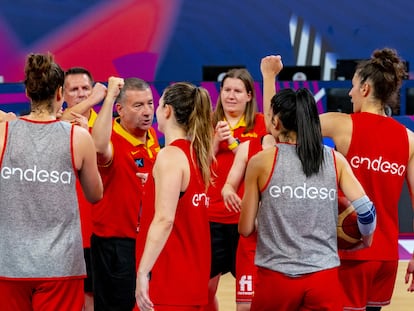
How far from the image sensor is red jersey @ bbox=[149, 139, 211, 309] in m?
3.93

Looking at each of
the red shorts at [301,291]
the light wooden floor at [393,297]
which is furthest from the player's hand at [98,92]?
the light wooden floor at [393,297]

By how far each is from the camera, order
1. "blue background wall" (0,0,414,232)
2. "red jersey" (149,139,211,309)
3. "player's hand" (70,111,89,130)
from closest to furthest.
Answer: "red jersey" (149,139,211,309) < "player's hand" (70,111,89,130) < "blue background wall" (0,0,414,232)

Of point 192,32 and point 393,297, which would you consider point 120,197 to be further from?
point 192,32

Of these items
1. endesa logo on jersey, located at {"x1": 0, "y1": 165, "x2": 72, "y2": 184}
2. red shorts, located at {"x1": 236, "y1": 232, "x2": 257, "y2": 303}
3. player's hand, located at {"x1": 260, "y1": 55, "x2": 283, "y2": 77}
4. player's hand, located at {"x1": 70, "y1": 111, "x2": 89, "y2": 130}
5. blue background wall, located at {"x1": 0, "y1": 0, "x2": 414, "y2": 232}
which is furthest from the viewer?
blue background wall, located at {"x1": 0, "y1": 0, "x2": 414, "y2": 232}

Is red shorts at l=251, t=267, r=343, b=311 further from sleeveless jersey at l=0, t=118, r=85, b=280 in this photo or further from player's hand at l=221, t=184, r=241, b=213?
sleeveless jersey at l=0, t=118, r=85, b=280

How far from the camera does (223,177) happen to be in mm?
5629

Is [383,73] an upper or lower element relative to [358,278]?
upper

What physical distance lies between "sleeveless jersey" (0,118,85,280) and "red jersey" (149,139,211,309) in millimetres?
461

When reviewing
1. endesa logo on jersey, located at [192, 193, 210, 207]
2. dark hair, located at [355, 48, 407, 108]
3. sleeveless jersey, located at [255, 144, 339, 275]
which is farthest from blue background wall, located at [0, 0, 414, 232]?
sleeveless jersey, located at [255, 144, 339, 275]

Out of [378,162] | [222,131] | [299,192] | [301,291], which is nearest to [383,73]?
[378,162]

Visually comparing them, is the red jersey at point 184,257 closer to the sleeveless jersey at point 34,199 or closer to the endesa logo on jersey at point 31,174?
the sleeveless jersey at point 34,199

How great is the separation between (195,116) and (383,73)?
3.44ft

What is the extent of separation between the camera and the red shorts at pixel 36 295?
3.77 metres

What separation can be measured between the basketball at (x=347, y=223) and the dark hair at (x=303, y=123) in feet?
1.03
